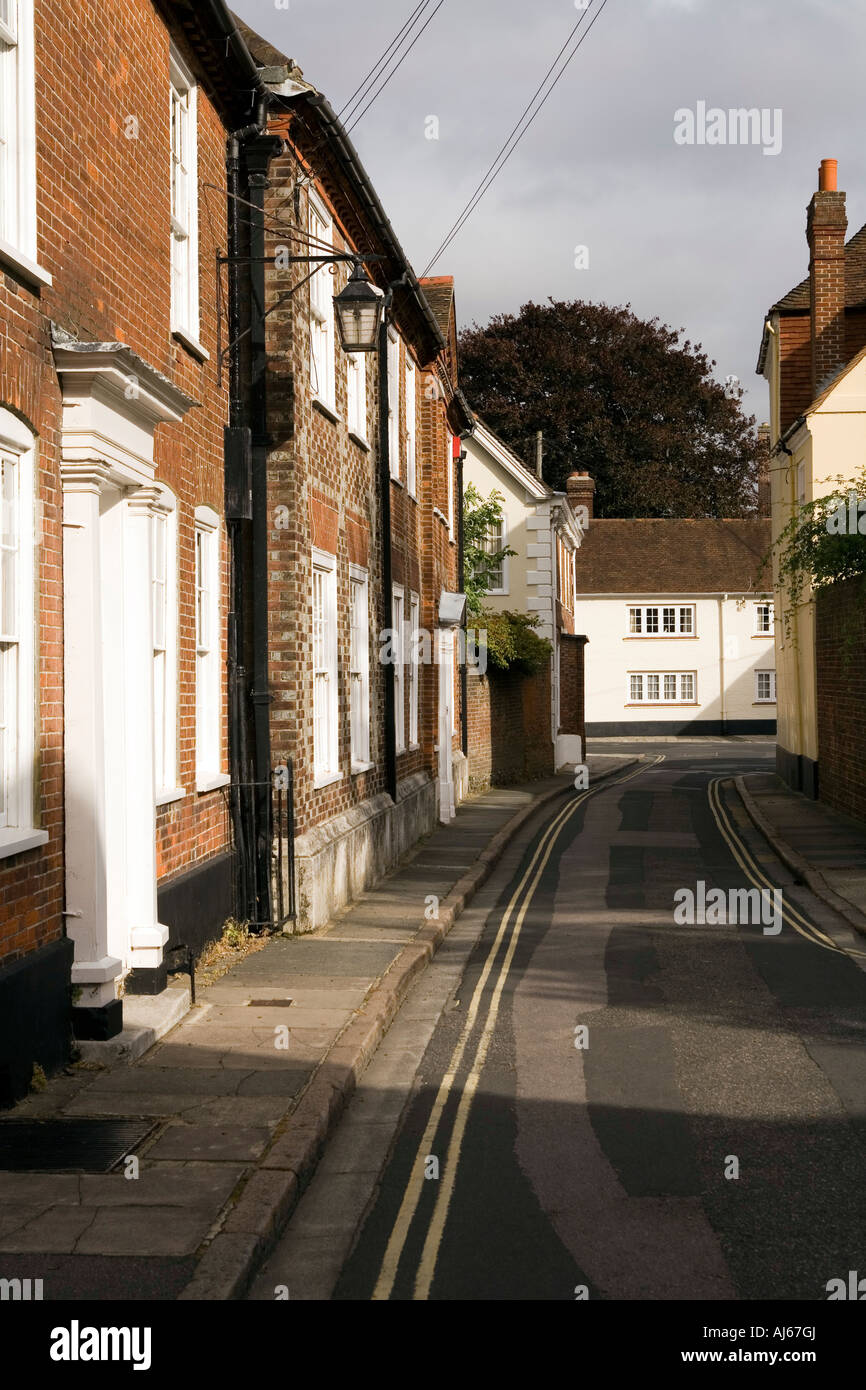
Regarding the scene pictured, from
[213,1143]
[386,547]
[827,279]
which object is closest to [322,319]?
[386,547]

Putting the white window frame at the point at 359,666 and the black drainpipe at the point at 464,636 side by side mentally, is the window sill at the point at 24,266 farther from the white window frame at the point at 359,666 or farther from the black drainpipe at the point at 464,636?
the black drainpipe at the point at 464,636

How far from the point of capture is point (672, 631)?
5797 cm

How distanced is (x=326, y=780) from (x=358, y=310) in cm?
455

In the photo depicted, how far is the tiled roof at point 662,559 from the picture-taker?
57.4 m

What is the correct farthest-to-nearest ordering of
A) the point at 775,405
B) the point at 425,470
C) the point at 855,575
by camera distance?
1. the point at 775,405
2. the point at 425,470
3. the point at 855,575

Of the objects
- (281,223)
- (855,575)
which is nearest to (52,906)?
(281,223)

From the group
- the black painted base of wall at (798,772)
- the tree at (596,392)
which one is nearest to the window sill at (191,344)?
the black painted base of wall at (798,772)

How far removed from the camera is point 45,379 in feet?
24.5

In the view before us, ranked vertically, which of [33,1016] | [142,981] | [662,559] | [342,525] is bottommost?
[142,981]

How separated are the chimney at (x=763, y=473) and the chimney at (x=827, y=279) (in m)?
26.8

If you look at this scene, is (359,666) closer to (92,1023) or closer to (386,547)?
(386,547)

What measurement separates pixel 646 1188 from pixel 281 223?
9.29 metres

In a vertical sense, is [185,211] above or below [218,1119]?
above
